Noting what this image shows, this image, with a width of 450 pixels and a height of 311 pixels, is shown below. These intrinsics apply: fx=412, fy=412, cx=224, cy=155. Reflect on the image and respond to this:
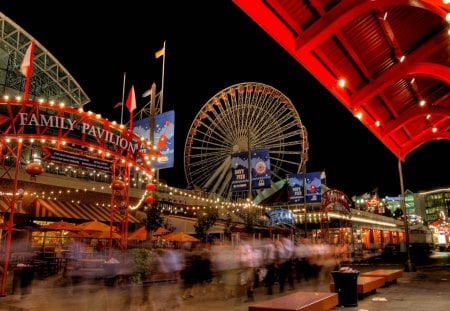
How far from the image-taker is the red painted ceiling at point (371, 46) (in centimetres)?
477

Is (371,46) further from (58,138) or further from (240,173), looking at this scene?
(240,173)

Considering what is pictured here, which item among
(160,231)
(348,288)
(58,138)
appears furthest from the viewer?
(160,231)

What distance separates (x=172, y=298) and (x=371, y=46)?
409 inches

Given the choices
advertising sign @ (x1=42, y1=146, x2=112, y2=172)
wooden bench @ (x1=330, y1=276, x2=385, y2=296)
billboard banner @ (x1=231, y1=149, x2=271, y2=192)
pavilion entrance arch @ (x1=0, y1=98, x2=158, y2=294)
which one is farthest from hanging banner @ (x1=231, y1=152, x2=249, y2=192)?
wooden bench @ (x1=330, y1=276, x2=385, y2=296)

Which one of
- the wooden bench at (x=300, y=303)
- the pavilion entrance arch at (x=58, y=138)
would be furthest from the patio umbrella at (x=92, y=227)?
the wooden bench at (x=300, y=303)

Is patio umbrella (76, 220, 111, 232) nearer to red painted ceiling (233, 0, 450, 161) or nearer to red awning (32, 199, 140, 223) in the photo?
red awning (32, 199, 140, 223)

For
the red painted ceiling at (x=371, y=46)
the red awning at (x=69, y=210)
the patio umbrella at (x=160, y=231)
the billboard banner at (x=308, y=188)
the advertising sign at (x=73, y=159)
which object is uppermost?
the billboard banner at (x=308, y=188)

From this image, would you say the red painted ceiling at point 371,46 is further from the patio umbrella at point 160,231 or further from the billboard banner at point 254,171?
the patio umbrella at point 160,231

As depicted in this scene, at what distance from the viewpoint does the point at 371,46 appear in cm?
611

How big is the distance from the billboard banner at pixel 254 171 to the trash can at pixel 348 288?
14.8 metres

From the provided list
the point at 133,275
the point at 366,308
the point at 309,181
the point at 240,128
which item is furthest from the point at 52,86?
the point at 366,308

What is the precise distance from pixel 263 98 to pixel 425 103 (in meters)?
33.4

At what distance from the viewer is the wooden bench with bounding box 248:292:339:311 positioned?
717 centimetres

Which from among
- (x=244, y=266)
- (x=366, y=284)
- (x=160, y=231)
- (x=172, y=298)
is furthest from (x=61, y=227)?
(x=366, y=284)
